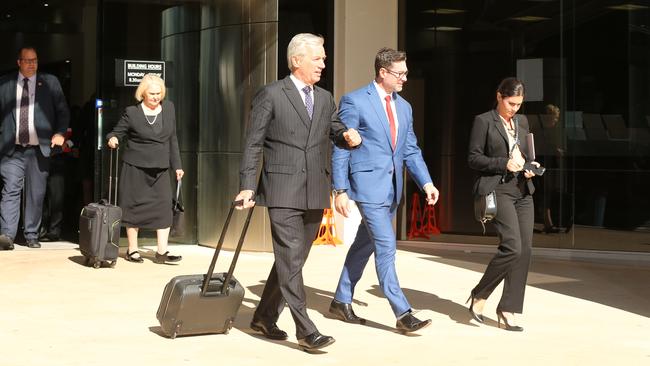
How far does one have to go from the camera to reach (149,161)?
12320mm

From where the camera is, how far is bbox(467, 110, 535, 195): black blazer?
28.8 ft

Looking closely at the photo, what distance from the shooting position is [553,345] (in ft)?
26.4

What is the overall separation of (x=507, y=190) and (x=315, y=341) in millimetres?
2082

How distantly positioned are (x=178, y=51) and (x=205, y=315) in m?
7.07

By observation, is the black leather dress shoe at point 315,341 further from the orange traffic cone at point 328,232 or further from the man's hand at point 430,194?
the orange traffic cone at point 328,232

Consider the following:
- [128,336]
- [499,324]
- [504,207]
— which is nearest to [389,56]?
[504,207]

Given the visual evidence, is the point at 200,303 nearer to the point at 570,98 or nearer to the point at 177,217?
the point at 177,217

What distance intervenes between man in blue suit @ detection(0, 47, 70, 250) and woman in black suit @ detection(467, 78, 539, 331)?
6.16 meters

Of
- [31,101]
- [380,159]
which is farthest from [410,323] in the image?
[31,101]

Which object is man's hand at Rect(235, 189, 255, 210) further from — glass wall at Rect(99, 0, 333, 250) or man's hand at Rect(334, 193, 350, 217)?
glass wall at Rect(99, 0, 333, 250)

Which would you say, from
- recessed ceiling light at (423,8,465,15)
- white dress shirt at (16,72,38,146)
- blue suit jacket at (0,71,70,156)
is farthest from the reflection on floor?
white dress shirt at (16,72,38,146)

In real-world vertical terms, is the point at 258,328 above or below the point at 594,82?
below

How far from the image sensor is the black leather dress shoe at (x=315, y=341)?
7.50 meters

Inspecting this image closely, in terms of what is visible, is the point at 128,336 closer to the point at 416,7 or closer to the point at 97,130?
the point at 97,130
